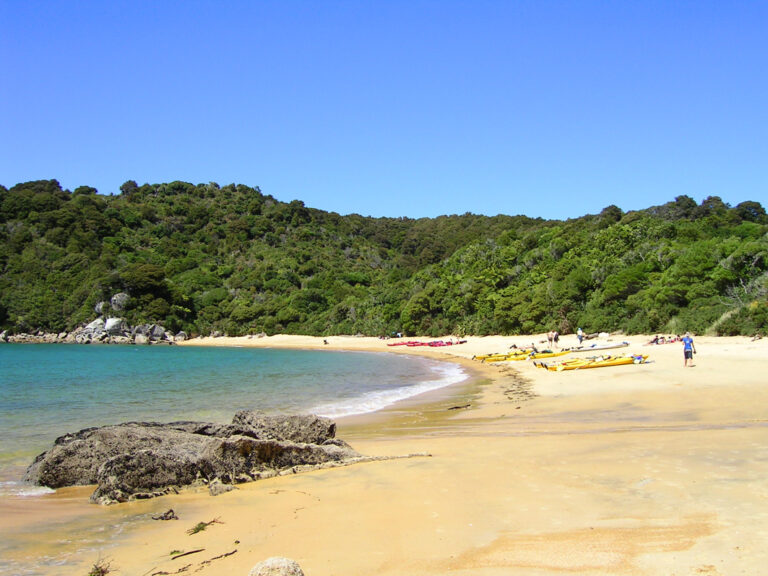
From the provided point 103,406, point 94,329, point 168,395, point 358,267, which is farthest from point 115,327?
point 103,406

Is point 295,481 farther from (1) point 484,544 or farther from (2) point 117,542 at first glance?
(1) point 484,544

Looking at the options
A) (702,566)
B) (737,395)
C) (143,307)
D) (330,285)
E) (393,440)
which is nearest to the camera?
(702,566)

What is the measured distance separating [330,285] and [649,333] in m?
54.6

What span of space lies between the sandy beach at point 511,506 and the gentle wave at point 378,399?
3.22 metres

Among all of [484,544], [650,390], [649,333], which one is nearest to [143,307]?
[649,333]

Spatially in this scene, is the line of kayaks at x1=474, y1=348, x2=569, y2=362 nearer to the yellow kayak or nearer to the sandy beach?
the yellow kayak

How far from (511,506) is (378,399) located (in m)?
11.1

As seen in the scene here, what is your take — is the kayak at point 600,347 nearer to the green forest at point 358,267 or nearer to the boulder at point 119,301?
the green forest at point 358,267

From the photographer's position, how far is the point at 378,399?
16109mm

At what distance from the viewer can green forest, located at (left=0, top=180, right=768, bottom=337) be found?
3462 cm

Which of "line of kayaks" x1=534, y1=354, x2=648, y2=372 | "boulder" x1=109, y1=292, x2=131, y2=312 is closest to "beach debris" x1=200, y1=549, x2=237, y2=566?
"line of kayaks" x1=534, y1=354, x2=648, y2=372

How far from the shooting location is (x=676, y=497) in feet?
16.8

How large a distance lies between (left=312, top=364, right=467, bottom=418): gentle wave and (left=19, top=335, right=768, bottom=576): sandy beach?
322 centimetres

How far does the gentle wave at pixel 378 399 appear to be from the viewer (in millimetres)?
13805
